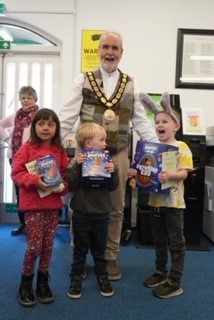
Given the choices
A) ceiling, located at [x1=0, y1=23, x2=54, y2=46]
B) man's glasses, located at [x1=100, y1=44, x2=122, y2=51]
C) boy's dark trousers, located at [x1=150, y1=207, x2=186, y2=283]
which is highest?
ceiling, located at [x1=0, y1=23, x2=54, y2=46]

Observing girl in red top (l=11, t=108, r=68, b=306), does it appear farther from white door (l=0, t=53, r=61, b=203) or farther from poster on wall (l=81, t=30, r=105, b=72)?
white door (l=0, t=53, r=61, b=203)

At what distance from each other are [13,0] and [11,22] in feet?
0.77

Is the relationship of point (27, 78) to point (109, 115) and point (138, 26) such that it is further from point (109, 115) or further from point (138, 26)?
point (109, 115)

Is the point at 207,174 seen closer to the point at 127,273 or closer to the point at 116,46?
the point at 127,273

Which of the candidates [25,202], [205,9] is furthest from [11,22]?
[25,202]

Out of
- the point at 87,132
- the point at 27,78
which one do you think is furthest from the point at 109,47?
the point at 27,78

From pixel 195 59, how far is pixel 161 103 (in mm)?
1620

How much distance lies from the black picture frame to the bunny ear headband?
57.4 inches

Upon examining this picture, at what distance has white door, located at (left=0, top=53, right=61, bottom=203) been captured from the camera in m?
3.53

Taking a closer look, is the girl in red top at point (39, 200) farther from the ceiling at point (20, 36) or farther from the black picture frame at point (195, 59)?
the ceiling at point (20, 36)

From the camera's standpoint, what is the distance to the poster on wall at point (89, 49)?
3.24 meters

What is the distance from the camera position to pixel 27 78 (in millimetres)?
3559

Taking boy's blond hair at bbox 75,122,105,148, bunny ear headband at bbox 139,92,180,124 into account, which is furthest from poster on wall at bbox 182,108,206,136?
boy's blond hair at bbox 75,122,105,148

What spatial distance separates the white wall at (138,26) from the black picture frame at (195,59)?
0.20ft
